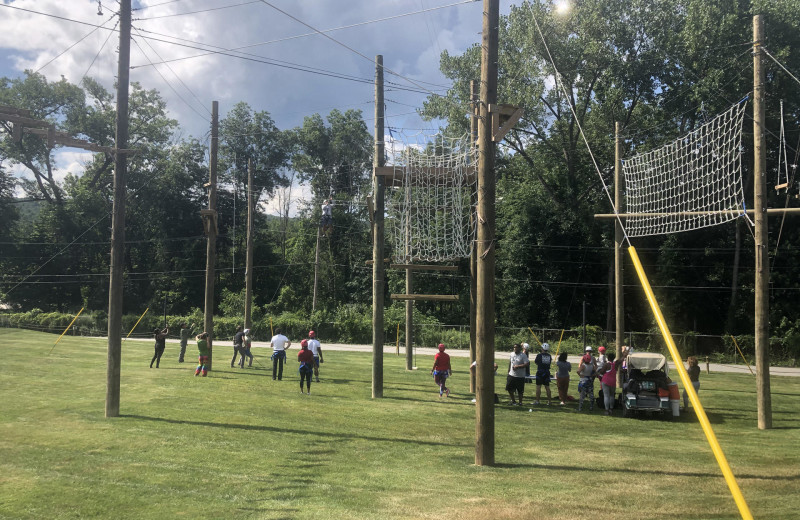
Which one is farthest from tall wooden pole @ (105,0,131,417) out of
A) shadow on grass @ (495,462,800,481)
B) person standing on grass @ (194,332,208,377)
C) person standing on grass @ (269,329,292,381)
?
shadow on grass @ (495,462,800,481)

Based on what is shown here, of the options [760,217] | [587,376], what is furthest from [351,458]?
[760,217]

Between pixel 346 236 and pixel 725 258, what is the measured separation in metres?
38.2

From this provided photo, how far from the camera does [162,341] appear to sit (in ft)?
75.0

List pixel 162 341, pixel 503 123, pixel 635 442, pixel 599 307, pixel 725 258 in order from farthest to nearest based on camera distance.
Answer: pixel 599 307 < pixel 725 258 < pixel 162 341 < pixel 635 442 < pixel 503 123

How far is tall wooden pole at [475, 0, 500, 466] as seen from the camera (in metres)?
9.69

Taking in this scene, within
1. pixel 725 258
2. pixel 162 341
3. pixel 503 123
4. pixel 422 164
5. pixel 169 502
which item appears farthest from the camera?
pixel 725 258

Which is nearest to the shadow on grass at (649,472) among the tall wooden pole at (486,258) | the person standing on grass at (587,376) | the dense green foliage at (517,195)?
the tall wooden pole at (486,258)

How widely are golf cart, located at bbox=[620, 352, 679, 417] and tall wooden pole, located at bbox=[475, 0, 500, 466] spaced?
7.47 meters

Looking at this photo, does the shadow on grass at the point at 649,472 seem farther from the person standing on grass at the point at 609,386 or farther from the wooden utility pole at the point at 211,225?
the wooden utility pole at the point at 211,225

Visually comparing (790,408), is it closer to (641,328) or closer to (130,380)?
(130,380)

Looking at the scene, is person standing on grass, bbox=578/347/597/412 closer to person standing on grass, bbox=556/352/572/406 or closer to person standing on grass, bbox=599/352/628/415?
person standing on grass, bbox=599/352/628/415

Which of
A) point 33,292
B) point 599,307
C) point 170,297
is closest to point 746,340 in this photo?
point 599,307

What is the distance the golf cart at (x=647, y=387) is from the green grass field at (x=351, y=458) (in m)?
0.51

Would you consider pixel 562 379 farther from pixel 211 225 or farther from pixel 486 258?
pixel 211 225
